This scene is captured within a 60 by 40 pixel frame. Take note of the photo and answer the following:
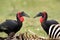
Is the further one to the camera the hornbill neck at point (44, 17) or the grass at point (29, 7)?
the grass at point (29, 7)

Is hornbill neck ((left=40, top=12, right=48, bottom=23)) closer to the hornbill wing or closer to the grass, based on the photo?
the hornbill wing

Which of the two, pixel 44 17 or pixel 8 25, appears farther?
pixel 44 17

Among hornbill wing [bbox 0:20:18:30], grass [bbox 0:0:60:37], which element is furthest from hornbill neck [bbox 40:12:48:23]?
grass [bbox 0:0:60:37]

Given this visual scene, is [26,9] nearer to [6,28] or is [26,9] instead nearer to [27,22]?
[27,22]

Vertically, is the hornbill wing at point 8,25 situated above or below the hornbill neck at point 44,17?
below

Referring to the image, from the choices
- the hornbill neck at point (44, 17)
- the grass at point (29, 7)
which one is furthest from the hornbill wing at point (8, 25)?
the grass at point (29, 7)

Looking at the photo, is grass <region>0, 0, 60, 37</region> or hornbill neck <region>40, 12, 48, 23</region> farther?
grass <region>0, 0, 60, 37</region>

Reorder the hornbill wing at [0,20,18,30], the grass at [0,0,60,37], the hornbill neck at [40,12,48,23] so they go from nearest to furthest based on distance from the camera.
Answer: the hornbill wing at [0,20,18,30]
the hornbill neck at [40,12,48,23]
the grass at [0,0,60,37]

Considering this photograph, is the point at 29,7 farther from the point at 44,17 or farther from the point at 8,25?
the point at 8,25

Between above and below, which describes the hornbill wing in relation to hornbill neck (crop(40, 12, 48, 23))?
below

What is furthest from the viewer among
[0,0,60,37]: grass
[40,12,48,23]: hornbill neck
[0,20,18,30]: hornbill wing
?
[0,0,60,37]: grass

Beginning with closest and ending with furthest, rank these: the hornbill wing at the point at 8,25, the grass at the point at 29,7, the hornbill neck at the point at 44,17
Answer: the hornbill wing at the point at 8,25
the hornbill neck at the point at 44,17
the grass at the point at 29,7

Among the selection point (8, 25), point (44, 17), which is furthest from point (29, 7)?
point (8, 25)

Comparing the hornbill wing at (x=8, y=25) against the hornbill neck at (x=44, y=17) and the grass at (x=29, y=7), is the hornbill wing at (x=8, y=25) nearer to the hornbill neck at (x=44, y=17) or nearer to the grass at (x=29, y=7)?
the hornbill neck at (x=44, y=17)
